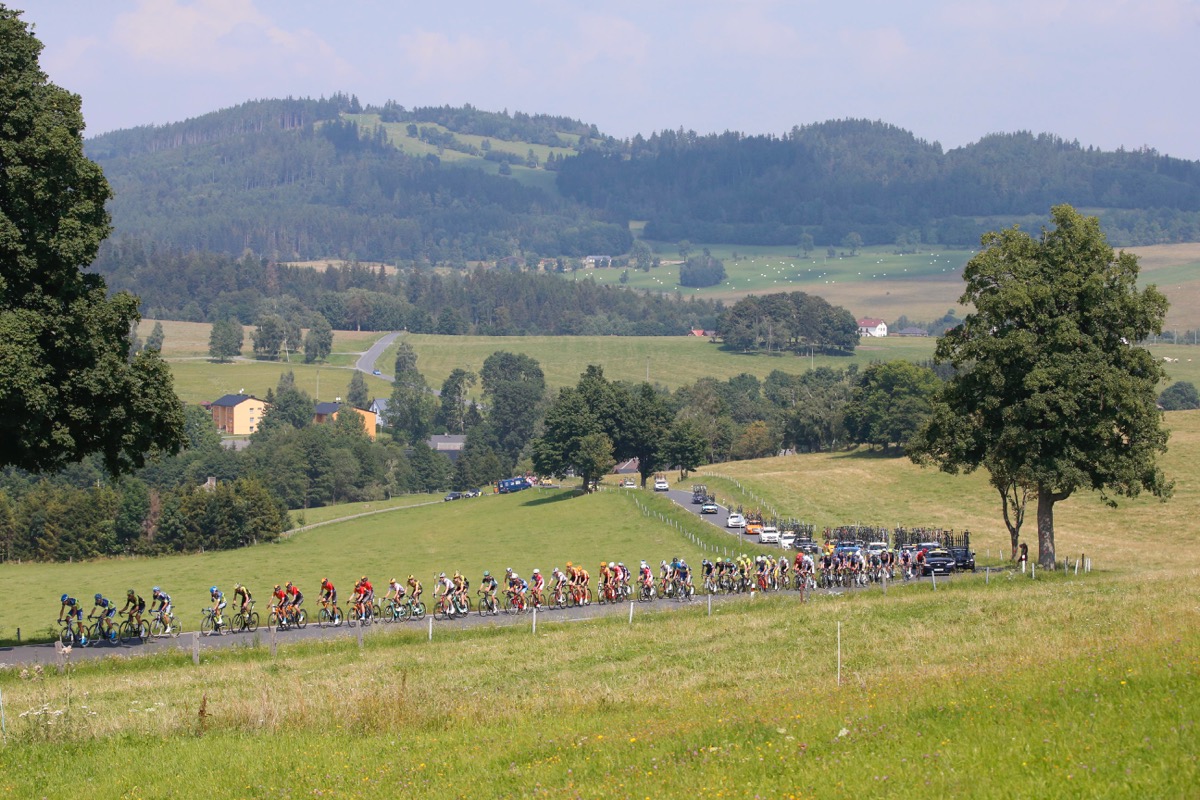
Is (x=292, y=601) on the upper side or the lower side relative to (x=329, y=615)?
upper

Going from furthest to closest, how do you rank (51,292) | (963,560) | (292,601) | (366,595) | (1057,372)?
(963,560), (1057,372), (366,595), (292,601), (51,292)

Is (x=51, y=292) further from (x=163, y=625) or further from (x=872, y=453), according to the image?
(x=872, y=453)

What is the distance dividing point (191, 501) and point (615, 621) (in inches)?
2870

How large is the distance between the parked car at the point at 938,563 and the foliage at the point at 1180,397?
144 m

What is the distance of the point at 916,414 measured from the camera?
421 ft

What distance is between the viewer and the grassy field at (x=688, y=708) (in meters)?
14.5

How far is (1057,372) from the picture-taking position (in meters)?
45.4

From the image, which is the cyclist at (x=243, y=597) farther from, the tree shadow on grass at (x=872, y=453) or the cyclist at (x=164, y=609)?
the tree shadow on grass at (x=872, y=453)

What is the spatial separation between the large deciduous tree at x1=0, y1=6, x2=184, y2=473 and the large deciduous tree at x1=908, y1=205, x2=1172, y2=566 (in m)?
28.2

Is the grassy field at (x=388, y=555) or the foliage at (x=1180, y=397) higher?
the grassy field at (x=388, y=555)

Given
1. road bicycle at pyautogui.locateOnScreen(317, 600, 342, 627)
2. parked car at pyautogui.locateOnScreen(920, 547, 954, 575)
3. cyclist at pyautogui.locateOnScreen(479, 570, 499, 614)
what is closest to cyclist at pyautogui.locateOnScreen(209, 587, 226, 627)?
road bicycle at pyautogui.locateOnScreen(317, 600, 342, 627)

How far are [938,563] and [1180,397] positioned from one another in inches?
5924

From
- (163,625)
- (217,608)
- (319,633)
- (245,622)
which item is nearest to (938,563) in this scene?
(319,633)

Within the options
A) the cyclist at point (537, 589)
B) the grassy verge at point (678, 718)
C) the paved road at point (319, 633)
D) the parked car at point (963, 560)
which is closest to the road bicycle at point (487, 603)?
the paved road at point (319, 633)
